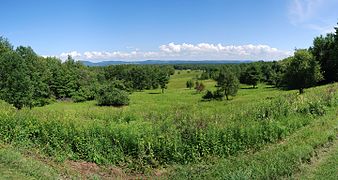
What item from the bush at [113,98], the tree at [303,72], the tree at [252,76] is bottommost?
the bush at [113,98]

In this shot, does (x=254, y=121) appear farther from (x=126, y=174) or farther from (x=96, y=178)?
(x=96, y=178)

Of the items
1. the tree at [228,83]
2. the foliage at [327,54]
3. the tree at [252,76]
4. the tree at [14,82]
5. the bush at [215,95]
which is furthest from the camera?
the tree at [252,76]

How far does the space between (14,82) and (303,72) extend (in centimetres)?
4963

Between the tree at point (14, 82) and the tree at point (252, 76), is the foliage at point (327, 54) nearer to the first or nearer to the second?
the tree at point (252, 76)

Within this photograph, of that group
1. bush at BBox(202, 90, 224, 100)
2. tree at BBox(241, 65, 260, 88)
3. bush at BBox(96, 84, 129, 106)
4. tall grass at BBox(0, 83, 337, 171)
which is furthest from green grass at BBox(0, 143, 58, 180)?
tree at BBox(241, 65, 260, 88)

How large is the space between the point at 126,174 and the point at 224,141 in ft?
11.3

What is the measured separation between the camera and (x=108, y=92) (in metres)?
81.0

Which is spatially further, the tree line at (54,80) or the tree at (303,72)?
the tree line at (54,80)

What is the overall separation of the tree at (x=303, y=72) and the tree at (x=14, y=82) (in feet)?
151

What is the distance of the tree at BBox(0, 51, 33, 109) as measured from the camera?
6544 centimetres

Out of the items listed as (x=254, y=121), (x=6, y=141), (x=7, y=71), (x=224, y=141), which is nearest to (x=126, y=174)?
(x=224, y=141)

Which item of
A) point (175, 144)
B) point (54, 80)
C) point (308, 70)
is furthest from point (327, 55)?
point (54, 80)

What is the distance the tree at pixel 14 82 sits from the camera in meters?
65.4

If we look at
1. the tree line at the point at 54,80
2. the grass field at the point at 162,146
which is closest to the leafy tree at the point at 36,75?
the tree line at the point at 54,80
